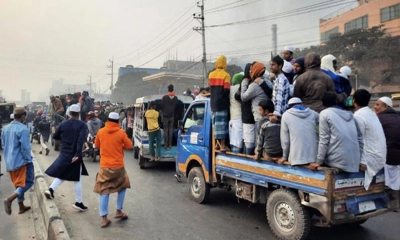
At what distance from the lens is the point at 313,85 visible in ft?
14.4

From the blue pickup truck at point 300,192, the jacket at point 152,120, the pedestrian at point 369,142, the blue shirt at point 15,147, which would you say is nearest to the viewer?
the blue pickup truck at point 300,192

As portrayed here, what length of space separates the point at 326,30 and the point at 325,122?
45.0m

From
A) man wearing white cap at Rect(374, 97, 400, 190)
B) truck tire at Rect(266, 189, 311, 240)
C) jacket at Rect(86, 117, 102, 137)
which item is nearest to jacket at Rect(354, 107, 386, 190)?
man wearing white cap at Rect(374, 97, 400, 190)

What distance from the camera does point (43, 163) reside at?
1040 cm

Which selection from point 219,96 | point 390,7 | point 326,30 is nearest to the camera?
point 219,96

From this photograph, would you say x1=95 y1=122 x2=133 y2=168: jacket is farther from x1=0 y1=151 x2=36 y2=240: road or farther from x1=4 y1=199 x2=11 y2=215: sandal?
x1=4 y1=199 x2=11 y2=215: sandal

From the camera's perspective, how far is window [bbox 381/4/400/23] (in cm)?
3146

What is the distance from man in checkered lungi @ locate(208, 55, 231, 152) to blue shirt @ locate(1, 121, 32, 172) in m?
3.44

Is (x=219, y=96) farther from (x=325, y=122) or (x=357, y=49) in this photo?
(x=357, y=49)

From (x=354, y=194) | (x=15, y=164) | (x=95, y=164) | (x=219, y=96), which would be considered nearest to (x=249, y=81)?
(x=219, y=96)

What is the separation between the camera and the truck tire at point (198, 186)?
589 centimetres

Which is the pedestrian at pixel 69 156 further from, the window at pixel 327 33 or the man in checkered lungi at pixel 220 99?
the window at pixel 327 33

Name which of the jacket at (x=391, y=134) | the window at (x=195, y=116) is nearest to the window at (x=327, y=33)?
the window at (x=195, y=116)

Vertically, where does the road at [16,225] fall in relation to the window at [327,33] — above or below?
below
